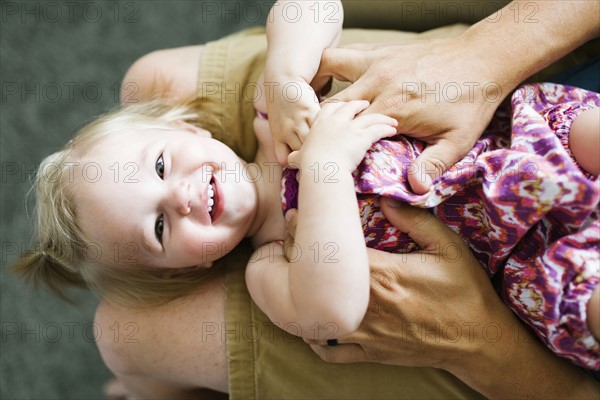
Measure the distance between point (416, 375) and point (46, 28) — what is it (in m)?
1.49

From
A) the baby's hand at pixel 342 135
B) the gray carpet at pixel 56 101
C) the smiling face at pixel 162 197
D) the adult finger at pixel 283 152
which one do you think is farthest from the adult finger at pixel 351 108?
the gray carpet at pixel 56 101

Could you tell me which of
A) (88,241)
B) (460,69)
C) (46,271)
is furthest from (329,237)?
(46,271)

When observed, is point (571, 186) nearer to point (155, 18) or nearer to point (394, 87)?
point (394, 87)

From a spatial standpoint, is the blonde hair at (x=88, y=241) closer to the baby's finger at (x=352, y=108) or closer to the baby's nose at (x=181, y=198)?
the baby's nose at (x=181, y=198)

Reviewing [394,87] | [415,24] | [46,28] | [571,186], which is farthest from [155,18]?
[571,186]

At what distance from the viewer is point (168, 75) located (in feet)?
4.31

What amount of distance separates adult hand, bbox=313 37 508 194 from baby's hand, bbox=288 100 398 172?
0.04 meters

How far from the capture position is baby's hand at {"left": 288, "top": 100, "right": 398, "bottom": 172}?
3.08 ft

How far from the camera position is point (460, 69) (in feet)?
3.39

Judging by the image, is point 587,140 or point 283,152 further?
point 283,152

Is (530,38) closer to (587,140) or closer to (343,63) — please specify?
(587,140)

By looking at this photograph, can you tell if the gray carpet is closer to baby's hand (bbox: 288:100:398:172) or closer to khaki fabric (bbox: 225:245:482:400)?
khaki fabric (bbox: 225:245:482:400)

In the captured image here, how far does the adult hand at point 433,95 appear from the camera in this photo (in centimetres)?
100

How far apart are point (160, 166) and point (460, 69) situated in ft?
1.81
